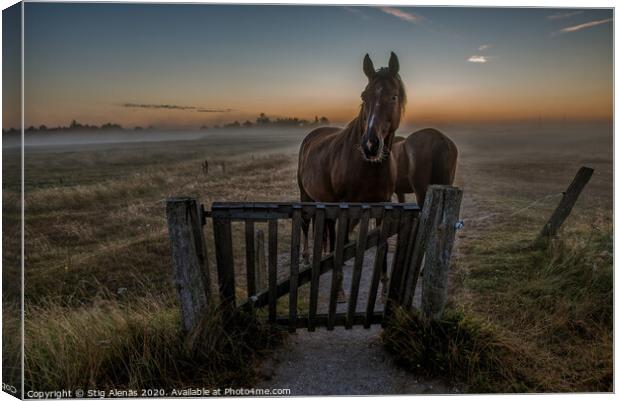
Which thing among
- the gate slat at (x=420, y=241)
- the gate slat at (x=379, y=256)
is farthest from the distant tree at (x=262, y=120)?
the gate slat at (x=420, y=241)

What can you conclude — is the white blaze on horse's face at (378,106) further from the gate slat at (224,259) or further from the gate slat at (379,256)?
the gate slat at (224,259)

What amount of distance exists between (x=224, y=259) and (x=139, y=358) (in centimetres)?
105

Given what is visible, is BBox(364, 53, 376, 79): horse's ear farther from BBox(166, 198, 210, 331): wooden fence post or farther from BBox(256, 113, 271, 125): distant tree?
BBox(166, 198, 210, 331): wooden fence post

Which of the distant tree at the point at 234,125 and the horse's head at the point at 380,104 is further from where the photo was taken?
the distant tree at the point at 234,125

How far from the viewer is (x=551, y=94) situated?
15.9 feet

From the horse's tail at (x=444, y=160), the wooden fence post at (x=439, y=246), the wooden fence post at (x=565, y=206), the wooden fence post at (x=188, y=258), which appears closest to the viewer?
the wooden fence post at (x=188, y=258)

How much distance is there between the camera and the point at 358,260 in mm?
3912

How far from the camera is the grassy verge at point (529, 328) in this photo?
145 inches

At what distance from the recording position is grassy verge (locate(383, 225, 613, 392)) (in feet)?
12.1

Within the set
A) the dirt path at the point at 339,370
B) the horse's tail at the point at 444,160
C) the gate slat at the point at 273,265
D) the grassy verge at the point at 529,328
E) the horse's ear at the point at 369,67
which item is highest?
the horse's ear at the point at 369,67

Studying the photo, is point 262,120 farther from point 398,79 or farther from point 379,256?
point 379,256

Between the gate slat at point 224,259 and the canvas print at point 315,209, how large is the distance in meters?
0.02

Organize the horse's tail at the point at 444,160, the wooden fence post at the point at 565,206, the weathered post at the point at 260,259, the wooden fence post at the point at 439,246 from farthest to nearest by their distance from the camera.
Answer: the horse's tail at the point at 444,160 < the wooden fence post at the point at 565,206 < the weathered post at the point at 260,259 < the wooden fence post at the point at 439,246

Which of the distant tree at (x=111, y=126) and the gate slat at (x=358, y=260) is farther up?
the distant tree at (x=111, y=126)
